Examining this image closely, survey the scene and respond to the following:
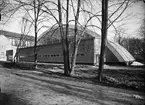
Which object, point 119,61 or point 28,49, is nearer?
point 119,61

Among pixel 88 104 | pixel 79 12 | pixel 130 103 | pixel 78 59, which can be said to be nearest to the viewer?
pixel 88 104

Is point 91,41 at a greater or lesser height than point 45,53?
greater

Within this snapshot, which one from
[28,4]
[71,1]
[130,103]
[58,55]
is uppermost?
[71,1]

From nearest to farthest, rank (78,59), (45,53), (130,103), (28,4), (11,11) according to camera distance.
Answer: (130,103) < (11,11) < (28,4) < (78,59) < (45,53)

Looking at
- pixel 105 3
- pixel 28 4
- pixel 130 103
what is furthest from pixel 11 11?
pixel 130 103

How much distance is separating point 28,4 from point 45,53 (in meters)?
24.2

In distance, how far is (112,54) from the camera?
24281 mm

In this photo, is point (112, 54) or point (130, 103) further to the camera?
point (112, 54)

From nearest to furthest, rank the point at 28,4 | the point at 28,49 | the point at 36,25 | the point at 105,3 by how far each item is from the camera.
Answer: the point at 105,3
the point at 28,4
the point at 36,25
the point at 28,49

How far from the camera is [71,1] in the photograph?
10.7m

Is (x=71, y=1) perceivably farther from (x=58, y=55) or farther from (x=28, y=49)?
(x=28, y=49)

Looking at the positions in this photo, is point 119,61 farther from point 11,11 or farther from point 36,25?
point 11,11

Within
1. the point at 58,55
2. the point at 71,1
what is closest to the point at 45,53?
the point at 58,55

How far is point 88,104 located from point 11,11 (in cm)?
871
